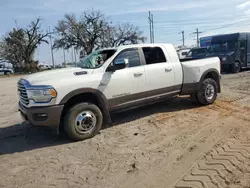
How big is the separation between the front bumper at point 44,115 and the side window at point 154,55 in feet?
8.52

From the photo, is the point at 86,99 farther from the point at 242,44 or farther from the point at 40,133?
the point at 242,44

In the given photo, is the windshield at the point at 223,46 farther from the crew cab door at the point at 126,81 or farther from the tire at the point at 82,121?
the tire at the point at 82,121

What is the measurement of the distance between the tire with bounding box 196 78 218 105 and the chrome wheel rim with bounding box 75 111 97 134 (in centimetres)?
346

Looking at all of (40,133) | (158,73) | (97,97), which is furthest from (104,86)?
(40,133)

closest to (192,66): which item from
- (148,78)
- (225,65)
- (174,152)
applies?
(148,78)

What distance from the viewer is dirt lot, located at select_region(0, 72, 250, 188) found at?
3650 millimetres

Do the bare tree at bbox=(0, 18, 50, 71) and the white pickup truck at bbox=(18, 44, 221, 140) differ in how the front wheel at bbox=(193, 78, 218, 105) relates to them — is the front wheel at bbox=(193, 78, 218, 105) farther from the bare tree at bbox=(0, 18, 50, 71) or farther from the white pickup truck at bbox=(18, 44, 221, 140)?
the bare tree at bbox=(0, 18, 50, 71)

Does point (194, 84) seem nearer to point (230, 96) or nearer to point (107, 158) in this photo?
point (230, 96)

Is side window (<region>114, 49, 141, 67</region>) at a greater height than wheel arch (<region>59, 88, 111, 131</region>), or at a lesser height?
greater

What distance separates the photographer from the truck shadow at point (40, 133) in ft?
17.5

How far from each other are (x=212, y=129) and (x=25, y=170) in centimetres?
373

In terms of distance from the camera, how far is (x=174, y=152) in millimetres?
4477

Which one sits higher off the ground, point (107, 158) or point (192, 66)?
point (192, 66)

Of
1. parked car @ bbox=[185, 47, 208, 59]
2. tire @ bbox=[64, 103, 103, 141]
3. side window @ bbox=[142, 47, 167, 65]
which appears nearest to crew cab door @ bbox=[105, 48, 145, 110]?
side window @ bbox=[142, 47, 167, 65]
